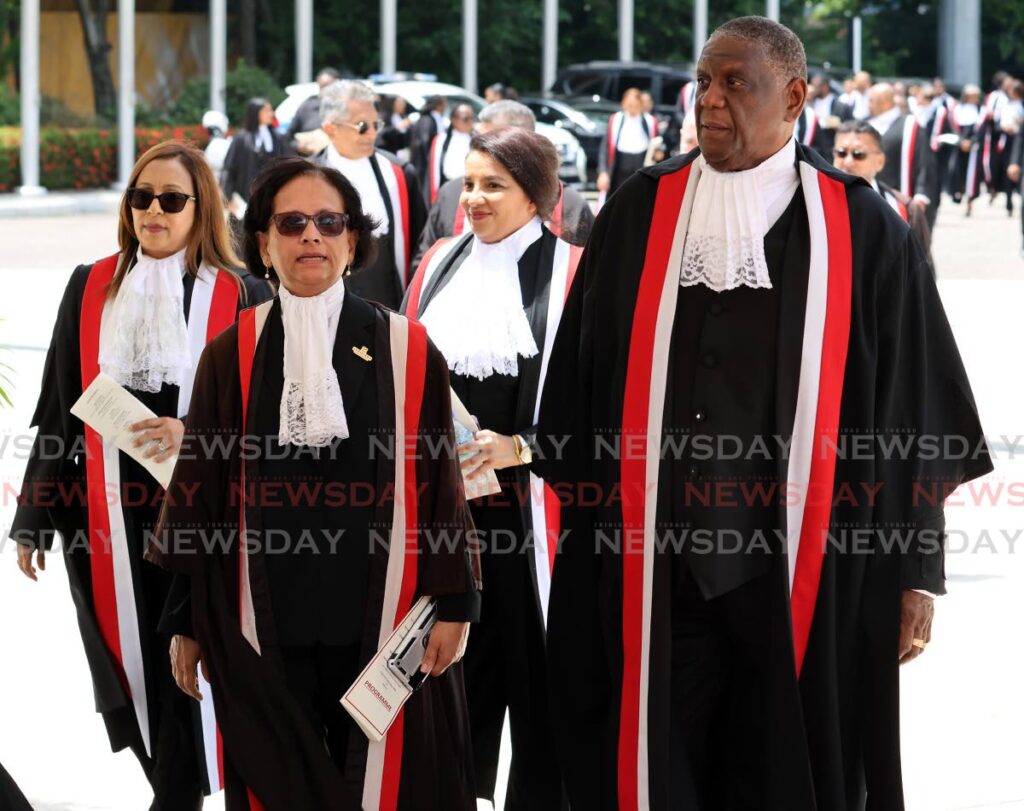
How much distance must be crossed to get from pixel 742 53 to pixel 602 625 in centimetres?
134

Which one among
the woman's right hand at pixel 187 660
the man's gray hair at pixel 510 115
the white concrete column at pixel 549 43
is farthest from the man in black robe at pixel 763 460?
the white concrete column at pixel 549 43

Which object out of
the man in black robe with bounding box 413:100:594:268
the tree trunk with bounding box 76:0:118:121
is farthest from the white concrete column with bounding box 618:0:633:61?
the man in black robe with bounding box 413:100:594:268

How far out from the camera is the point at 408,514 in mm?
4133

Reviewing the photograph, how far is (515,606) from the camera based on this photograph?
16.8 feet

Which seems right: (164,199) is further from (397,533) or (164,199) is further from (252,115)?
(252,115)

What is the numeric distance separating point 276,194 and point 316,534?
0.81 metres

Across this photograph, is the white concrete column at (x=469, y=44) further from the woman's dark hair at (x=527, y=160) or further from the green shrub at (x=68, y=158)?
the woman's dark hair at (x=527, y=160)

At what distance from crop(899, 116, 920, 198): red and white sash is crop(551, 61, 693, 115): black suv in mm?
17456

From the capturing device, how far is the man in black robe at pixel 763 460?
13.2 feet

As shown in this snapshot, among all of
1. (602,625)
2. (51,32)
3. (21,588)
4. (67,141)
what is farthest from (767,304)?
(51,32)

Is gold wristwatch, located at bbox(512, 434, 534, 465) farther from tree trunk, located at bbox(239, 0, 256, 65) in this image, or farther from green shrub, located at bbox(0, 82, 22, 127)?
tree trunk, located at bbox(239, 0, 256, 65)

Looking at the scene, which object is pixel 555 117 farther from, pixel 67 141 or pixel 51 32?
pixel 51 32

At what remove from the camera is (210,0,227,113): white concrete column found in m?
31.3

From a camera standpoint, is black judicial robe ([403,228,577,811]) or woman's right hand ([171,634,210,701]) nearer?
woman's right hand ([171,634,210,701])
